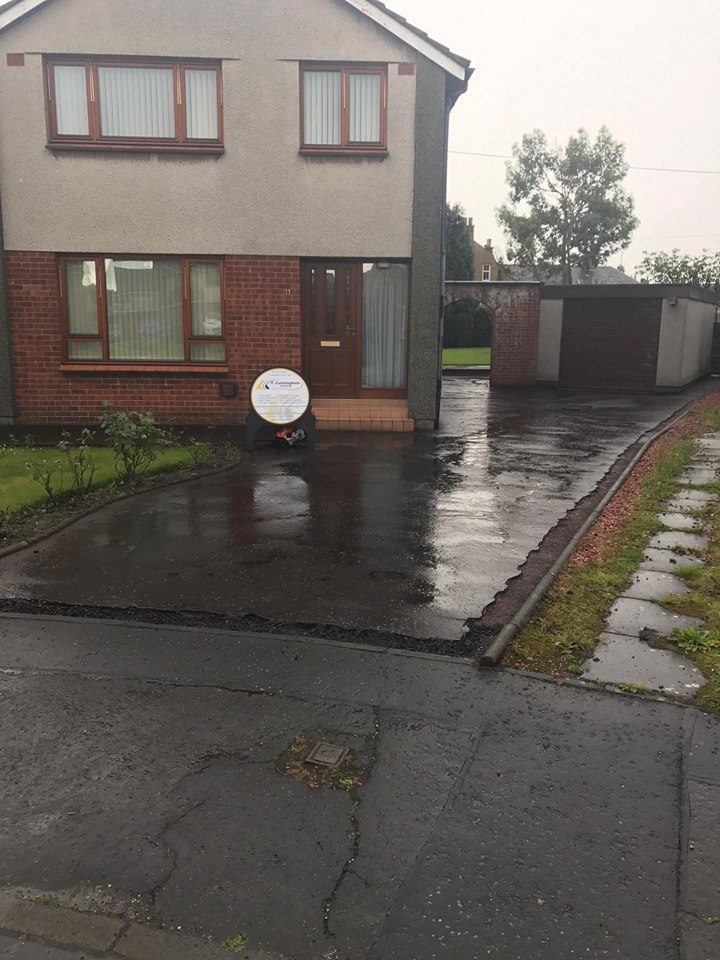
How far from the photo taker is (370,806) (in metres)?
3.32

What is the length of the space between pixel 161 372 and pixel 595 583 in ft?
32.0

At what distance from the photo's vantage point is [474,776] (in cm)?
353

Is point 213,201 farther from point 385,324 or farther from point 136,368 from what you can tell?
point 385,324

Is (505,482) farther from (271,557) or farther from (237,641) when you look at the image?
(237,641)

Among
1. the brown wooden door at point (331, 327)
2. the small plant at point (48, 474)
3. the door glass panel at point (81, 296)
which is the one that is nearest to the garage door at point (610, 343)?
the brown wooden door at point (331, 327)

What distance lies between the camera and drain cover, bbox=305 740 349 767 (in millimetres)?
3619

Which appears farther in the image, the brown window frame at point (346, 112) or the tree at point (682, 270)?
the tree at point (682, 270)

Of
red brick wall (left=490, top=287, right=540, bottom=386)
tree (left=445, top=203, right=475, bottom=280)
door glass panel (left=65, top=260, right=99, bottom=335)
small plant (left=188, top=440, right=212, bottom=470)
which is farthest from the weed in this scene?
tree (left=445, top=203, right=475, bottom=280)

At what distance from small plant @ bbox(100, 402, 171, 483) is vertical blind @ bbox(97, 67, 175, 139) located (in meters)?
6.05

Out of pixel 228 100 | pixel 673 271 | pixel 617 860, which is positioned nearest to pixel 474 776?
pixel 617 860

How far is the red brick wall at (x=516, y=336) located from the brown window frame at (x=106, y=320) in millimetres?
12805

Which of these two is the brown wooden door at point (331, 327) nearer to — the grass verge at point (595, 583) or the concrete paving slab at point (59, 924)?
the grass verge at point (595, 583)

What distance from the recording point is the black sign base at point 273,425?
11.6 metres

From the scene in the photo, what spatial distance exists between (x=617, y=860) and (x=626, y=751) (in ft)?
2.53
